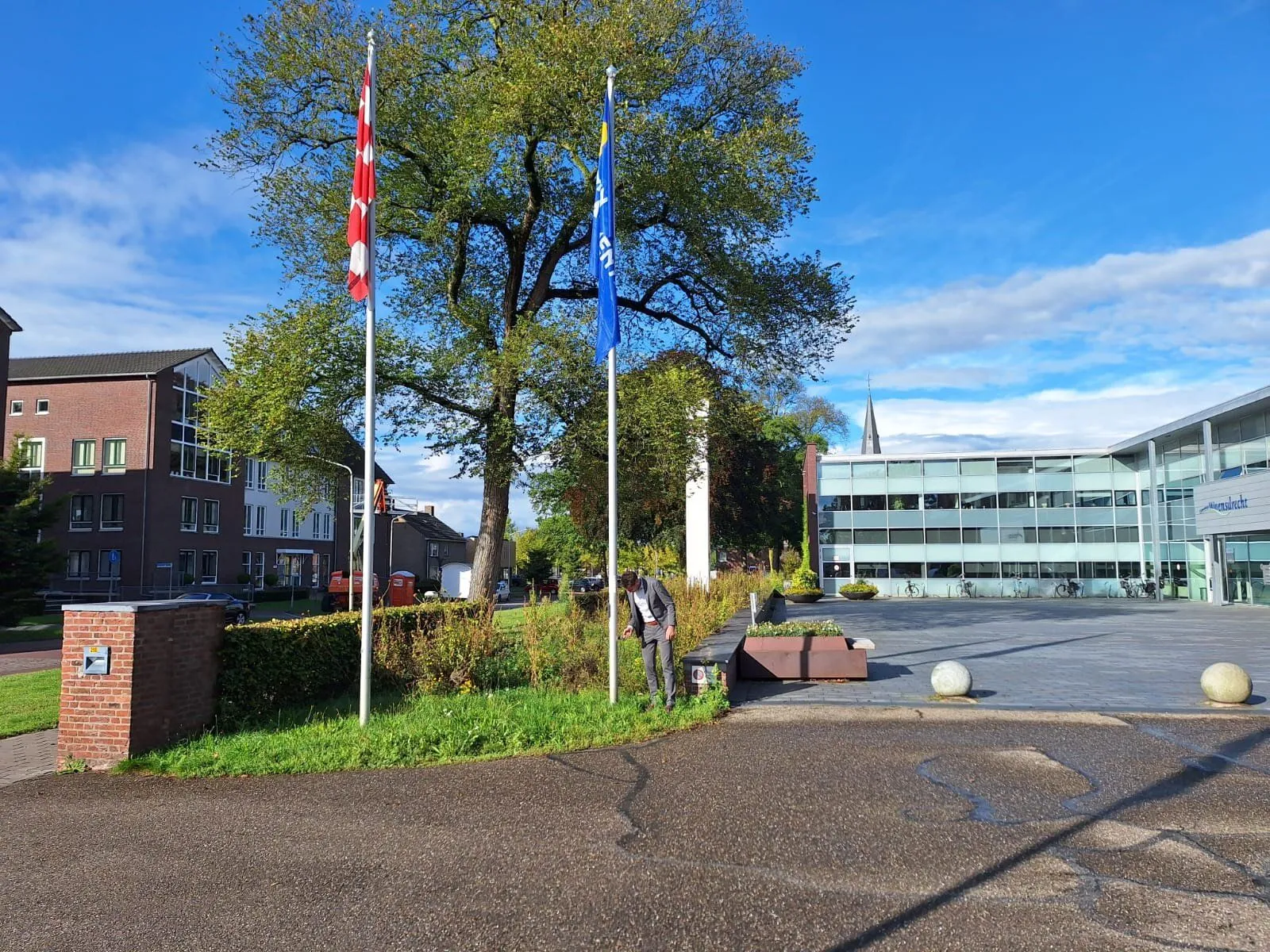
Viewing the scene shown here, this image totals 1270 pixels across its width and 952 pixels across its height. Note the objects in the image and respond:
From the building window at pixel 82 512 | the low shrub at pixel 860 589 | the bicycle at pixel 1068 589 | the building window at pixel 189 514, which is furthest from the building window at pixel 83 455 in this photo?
the bicycle at pixel 1068 589

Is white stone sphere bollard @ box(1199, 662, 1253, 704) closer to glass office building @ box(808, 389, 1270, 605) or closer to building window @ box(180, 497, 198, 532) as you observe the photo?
glass office building @ box(808, 389, 1270, 605)

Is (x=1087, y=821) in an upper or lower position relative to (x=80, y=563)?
lower

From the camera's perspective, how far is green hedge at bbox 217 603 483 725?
935cm

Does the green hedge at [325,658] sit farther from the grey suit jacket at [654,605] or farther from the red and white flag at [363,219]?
the red and white flag at [363,219]

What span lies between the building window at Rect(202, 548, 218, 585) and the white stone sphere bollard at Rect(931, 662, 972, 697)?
160ft

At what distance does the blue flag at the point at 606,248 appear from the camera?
1057 cm

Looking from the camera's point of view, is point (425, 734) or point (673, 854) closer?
point (673, 854)

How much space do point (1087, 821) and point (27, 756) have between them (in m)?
9.28

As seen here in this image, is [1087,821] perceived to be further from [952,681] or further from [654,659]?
[952,681]

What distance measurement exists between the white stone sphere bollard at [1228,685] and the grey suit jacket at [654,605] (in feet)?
21.4

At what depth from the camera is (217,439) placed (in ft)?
50.6

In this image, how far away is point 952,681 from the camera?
36.0 feet

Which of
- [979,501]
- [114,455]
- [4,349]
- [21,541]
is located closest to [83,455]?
[114,455]

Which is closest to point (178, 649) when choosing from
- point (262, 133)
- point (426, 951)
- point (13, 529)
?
point (426, 951)
